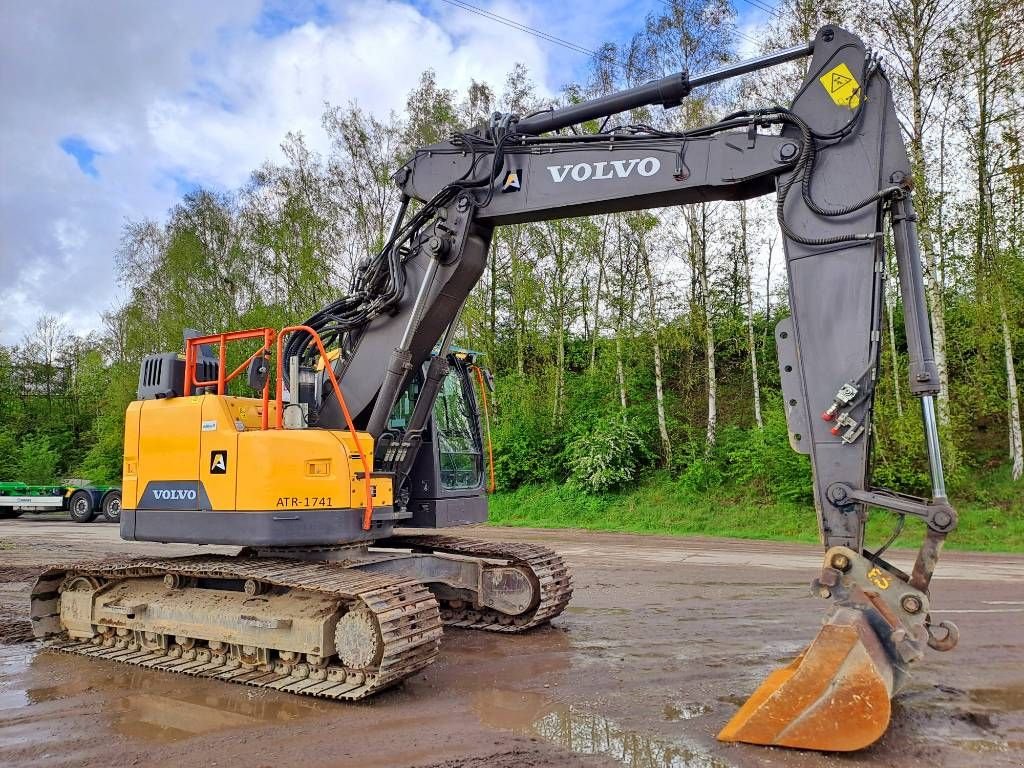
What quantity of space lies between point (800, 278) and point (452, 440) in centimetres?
364

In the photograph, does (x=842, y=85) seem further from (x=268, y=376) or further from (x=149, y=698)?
(x=149, y=698)

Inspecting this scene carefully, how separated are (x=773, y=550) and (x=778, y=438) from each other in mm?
5113

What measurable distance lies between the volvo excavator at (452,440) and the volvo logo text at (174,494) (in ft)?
0.07

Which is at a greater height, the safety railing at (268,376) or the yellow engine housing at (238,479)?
the safety railing at (268,376)

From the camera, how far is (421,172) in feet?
22.6

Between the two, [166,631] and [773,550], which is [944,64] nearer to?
[773,550]

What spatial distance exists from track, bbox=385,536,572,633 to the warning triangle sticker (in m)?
4.68

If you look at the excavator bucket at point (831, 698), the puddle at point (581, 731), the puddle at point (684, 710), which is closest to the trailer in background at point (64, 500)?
the puddle at point (581, 731)

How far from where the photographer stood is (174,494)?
6.61 metres

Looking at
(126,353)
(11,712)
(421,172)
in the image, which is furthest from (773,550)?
(126,353)

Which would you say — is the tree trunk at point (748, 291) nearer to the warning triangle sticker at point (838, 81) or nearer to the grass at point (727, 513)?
the grass at point (727, 513)

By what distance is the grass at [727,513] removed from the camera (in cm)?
1588

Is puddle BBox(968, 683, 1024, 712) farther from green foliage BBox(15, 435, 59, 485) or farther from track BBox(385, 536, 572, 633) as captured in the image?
green foliage BBox(15, 435, 59, 485)

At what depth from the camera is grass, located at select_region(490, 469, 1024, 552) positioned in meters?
15.9
